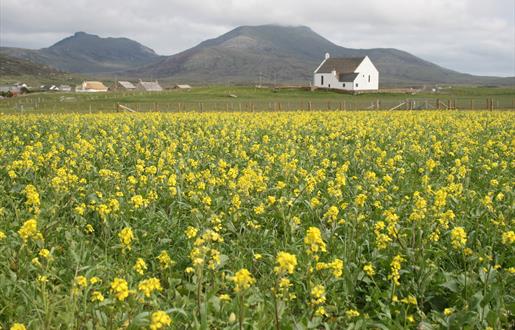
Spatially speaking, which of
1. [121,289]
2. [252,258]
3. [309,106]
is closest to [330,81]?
[309,106]

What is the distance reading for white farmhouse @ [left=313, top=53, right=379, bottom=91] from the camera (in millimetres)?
115044

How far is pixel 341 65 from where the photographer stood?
387ft

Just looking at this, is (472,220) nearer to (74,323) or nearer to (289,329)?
(289,329)

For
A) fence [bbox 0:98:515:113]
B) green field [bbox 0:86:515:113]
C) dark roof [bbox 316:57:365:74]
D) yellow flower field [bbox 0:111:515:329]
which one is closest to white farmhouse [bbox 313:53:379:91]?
dark roof [bbox 316:57:365:74]

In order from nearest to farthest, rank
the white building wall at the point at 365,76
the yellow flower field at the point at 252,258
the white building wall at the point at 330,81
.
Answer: the yellow flower field at the point at 252,258 → the white building wall at the point at 330,81 → the white building wall at the point at 365,76

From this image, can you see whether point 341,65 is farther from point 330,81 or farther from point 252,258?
point 252,258

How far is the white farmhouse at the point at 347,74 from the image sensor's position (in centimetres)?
11504

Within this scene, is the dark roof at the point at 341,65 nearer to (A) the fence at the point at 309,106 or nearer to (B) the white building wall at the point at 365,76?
(B) the white building wall at the point at 365,76

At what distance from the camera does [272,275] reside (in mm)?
5734

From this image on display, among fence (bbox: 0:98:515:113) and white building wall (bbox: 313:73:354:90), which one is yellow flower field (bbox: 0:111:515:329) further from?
white building wall (bbox: 313:73:354:90)

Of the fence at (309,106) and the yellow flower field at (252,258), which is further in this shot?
the fence at (309,106)

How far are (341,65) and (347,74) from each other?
10.8 feet

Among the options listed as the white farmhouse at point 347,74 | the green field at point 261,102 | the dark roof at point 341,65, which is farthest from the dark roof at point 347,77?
the green field at point 261,102

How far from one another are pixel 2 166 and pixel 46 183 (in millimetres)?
2416
